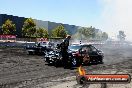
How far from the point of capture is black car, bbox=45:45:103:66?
17.2m

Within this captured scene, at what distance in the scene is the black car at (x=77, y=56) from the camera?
17.2 meters

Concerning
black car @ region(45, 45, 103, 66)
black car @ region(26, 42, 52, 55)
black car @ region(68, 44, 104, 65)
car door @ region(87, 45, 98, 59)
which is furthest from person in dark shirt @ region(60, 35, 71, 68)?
black car @ region(26, 42, 52, 55)

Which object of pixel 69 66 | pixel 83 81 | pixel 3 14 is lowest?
pixel 69 66

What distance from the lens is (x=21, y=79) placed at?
38.7ft

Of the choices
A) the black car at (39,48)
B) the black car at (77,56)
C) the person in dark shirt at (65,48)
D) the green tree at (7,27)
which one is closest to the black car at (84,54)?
the black car at (77,56)

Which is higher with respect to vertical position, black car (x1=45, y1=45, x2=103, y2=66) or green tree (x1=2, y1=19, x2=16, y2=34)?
green tree (x1=2, y1=19, x2=16, y2=34)

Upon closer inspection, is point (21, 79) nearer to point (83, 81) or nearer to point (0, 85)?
point (0, 85)

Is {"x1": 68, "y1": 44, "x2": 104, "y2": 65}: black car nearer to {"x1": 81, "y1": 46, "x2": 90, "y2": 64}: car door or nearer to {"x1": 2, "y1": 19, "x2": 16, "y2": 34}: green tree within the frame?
{"x1": 81, "y1": 46, "x2": 90, "y2": 64}: car door

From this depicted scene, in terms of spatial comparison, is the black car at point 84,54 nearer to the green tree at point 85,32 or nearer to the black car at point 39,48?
the black car at point 39,48

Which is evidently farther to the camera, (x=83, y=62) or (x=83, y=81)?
(x=83, y=62)

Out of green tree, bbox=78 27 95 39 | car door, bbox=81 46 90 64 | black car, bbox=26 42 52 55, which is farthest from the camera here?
green tree, bbox=78 27 95 39

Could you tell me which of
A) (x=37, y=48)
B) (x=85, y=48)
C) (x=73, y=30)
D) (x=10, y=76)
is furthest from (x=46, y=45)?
(x=73, y=30)

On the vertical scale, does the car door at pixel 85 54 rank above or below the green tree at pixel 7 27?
below

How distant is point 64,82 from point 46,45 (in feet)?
52.5
